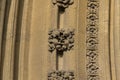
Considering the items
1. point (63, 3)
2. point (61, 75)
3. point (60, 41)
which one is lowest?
point (61, 75)

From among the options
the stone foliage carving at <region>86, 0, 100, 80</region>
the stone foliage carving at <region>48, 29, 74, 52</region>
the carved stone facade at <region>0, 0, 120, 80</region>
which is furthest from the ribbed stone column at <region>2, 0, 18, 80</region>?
the stone foliage carving at <region>86, 0, 100, 80</region>

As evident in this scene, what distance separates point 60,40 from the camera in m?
3.35

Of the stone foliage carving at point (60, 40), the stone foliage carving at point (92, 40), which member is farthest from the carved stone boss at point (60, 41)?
the stone foliage carving at point (92, 40)

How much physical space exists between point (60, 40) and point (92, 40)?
25 centimetres

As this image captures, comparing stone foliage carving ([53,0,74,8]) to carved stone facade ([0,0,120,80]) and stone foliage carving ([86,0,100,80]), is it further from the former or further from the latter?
stone foliage carving ([86,0,100,80])

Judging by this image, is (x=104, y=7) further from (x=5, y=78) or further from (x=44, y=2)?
(x=5, y=78)

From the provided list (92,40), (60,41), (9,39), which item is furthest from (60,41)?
(9,39)

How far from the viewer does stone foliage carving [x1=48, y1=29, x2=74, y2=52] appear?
11.0 ft

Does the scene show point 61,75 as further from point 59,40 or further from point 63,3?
point 63,3

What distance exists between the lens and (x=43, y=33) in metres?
3.40

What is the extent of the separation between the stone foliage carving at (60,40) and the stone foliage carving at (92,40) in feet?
0.47

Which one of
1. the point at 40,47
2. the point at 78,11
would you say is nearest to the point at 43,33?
the point at 40,47

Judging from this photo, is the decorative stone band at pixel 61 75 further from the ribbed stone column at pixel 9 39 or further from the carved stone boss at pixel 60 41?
the ribbed stone column at pixel 9 39

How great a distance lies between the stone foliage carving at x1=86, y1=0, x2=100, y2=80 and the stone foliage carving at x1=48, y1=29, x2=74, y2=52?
0.14 metres
